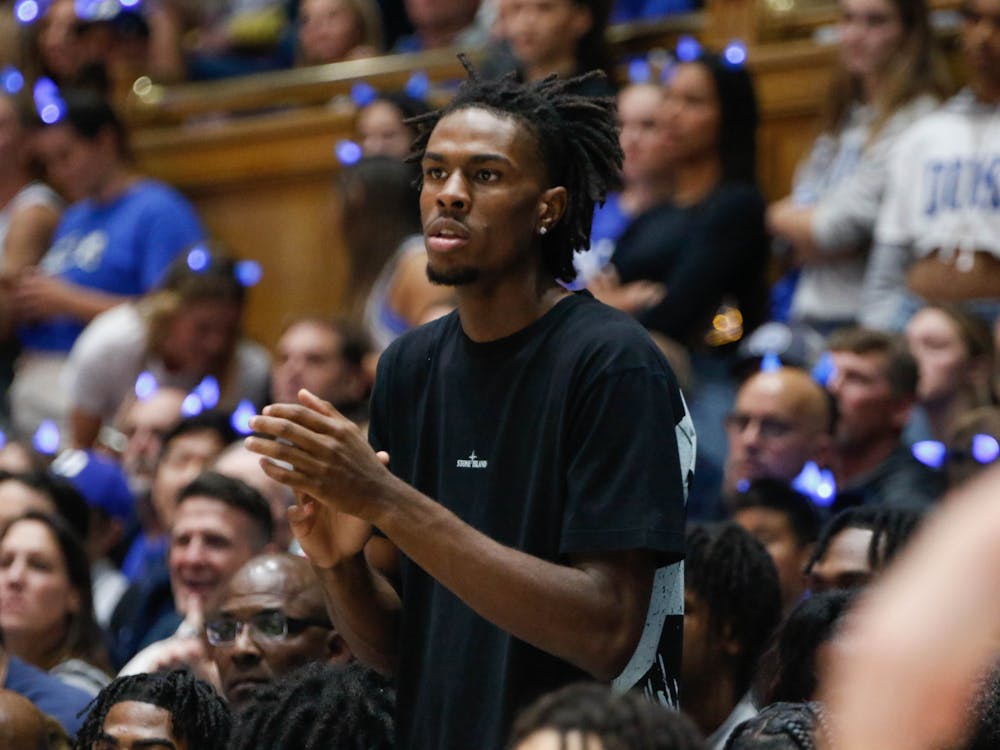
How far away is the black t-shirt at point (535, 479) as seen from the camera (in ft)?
8.24

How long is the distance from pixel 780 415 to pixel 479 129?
7.66ft

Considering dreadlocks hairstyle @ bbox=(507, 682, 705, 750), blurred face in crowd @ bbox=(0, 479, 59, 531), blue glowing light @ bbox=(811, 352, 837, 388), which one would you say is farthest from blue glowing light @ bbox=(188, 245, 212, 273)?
dreadlocks hairstyle @ bbox=(507, 682, 705, 750)

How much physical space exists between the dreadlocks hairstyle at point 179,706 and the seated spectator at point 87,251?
11.9ft

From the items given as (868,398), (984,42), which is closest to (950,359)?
(868,398)

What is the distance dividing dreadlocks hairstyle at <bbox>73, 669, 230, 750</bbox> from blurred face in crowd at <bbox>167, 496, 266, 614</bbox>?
1.25 meters

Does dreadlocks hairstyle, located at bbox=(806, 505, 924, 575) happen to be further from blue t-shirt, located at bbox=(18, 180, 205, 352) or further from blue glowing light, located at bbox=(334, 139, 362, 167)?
blue t-shirt, located at bbox=(18, 180, 205, 352)

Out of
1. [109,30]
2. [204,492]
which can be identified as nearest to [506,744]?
[204,492]

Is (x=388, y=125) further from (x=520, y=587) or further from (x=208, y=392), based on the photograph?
(x=520, y=587)

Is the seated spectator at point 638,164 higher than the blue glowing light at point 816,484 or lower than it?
higher

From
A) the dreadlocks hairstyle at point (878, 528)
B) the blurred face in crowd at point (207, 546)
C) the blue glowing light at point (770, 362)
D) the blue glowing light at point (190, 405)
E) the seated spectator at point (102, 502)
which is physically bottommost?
the seated spectator at point (102, 502)

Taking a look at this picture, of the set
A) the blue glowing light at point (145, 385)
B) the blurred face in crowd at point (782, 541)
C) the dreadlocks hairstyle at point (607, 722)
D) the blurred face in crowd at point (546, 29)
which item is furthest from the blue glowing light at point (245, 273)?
the dreadlocks hairstyle at point (607, 722)

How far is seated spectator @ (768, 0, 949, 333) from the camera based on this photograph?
5605mm

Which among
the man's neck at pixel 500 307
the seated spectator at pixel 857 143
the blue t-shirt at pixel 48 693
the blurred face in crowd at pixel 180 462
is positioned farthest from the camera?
the seated spectator at pixel 857 143

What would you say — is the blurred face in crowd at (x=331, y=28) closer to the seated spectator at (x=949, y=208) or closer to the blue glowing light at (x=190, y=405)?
the blue glowing light at (x=190, y=405)
